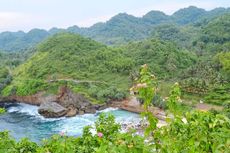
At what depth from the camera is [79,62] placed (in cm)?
7869

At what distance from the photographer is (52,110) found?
187 feet

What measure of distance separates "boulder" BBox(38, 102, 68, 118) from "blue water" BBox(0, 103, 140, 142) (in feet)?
2.76

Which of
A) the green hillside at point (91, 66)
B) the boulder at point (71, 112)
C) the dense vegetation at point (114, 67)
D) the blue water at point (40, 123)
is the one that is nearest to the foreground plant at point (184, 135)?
the blue water at point (40, 123)

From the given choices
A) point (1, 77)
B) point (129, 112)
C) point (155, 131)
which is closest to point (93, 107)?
point (129, 112)

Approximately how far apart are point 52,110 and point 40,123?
3349 millimetres

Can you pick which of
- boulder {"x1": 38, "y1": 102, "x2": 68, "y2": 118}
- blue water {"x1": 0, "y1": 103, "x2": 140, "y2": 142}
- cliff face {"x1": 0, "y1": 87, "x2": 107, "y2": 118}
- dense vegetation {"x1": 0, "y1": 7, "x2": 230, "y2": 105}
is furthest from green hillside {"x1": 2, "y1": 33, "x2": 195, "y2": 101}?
boulder {"x1": 38, "y1": 102, "x2": 68, "y2": 118}

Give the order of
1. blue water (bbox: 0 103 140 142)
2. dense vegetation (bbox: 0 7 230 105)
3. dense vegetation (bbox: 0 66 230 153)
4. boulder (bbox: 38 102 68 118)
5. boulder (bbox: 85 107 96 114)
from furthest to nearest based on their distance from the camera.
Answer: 1. dense vegetation (bbox: 0 7 230 105)
2. boulder (bbox: 85 107 96 114)
3. boulder (bbox: 38 102 68 118)
4. blue water (bbox: 0 103 140 142)
5. dense vegetation (bbox: 0 66 230 153)

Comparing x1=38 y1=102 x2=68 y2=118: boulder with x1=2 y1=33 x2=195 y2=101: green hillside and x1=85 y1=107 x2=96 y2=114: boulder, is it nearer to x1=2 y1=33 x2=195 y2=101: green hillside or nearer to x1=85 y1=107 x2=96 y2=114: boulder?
x1=85 y1=107 x2=96 y2=114: boulder

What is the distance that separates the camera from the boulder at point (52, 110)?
56.6 metres

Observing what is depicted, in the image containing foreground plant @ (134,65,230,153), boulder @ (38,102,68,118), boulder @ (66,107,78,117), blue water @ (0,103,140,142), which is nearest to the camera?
foreground plant @ (134,65,230,153)

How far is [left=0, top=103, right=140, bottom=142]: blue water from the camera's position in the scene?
1933 inches

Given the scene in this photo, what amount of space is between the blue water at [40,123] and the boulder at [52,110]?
840 millimetres

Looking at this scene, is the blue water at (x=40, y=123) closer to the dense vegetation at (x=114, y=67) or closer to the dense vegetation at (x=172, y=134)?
the dense vegetation at (x=114, y=67)

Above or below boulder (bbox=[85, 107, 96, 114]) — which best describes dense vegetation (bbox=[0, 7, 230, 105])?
above
